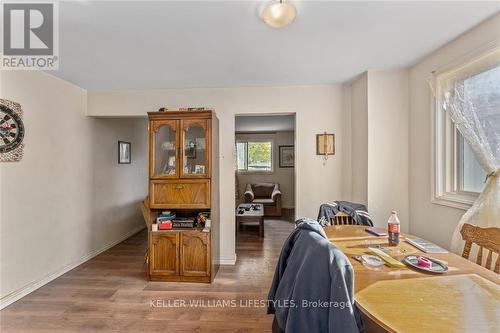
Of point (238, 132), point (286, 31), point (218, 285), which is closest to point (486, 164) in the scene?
point (286, 31)

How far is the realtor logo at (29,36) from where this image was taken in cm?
159

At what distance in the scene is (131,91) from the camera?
10.6 ft

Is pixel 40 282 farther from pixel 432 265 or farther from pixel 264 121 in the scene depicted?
pixel 264 121

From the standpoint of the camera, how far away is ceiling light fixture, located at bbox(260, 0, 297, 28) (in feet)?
4.50

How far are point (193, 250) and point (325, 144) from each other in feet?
6.85

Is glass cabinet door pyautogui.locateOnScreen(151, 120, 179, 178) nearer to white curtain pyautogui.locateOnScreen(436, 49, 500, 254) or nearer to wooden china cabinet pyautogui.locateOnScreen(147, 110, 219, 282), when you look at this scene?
wooden china cabinet pyautogui.locateOnScreen(147, 110, 219, 282)

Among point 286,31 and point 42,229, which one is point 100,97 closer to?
point 42,229

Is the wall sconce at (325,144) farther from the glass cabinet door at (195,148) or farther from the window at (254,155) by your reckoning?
the window at (254,155)

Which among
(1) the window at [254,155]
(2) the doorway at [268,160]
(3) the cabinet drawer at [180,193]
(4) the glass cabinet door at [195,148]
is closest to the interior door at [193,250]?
(3) the cabinet drawer at [180,193]

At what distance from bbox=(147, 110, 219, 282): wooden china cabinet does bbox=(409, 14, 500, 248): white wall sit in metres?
2.22

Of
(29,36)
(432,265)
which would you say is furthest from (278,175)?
(29,36)

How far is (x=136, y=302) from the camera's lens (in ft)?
7.46

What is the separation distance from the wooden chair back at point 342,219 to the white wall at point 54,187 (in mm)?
3144

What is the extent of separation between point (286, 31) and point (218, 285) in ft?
8.39
